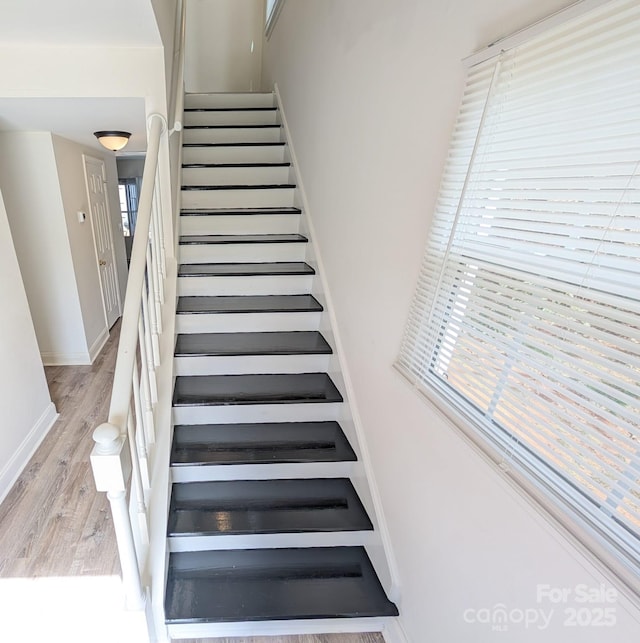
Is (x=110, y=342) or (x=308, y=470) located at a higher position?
(x=308, y=470)

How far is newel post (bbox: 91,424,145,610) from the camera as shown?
0.91 m

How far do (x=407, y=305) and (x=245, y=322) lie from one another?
119 cm

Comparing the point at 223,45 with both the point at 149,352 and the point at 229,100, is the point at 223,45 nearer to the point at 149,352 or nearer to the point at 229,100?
the point at 229,100

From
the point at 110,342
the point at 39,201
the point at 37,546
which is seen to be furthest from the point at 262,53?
the point at 37,546

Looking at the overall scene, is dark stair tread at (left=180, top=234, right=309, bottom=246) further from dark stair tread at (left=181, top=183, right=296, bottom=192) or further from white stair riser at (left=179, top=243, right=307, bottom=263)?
dark stair tread at (left=181, top=183, right=296, bottom=192)

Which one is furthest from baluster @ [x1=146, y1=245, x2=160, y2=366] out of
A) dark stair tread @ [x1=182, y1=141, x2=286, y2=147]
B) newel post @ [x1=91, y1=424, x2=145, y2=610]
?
dark stair tread @ [x1=182, y1=141, x2=286, y2=147]

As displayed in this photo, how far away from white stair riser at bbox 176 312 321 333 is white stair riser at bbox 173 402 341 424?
0.53 metres

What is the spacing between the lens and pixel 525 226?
2.60ft

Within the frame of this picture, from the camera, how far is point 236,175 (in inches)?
112

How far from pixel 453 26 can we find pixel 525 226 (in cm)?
66

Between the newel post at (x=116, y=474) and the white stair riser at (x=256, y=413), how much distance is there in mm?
753

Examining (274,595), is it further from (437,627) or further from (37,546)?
(37,546)

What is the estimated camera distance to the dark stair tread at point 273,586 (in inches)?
54.6

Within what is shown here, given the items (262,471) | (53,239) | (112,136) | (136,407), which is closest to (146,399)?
(136,407)
